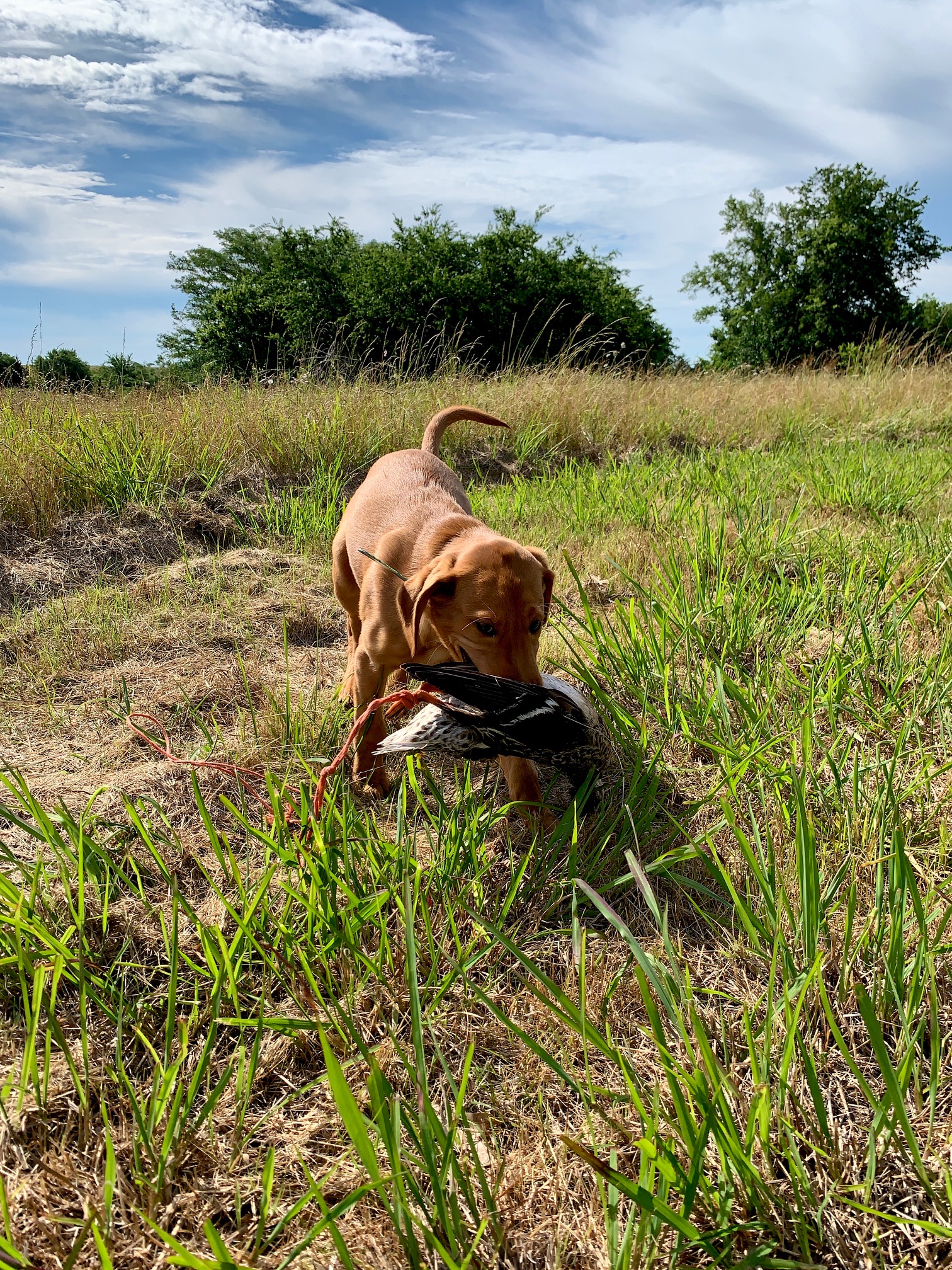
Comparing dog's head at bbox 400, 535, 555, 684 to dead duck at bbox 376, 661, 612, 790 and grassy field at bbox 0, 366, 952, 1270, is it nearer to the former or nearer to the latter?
dead duck at bbox 376, 661, 612, 790

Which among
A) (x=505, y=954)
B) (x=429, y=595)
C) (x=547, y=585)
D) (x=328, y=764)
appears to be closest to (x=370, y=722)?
(x=328, y=764)

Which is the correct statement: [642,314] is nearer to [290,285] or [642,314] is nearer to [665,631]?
[290,285]

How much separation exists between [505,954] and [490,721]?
1.78 ft

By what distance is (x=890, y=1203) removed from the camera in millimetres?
1197

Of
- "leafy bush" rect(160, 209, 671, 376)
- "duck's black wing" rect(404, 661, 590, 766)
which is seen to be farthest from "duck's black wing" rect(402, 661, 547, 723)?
"leafy bush" rect(160, 209, 671, 376)

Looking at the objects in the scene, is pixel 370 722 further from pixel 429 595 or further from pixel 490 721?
pixel 490 721

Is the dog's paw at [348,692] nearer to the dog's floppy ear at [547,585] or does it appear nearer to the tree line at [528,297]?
the dog's floppy ear at [547,585]

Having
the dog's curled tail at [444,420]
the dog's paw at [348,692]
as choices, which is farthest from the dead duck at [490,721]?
the dog's curled tail at [444,420]

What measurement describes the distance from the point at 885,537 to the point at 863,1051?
324cm

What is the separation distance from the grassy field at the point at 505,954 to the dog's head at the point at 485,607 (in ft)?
1.10

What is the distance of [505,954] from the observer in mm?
1759

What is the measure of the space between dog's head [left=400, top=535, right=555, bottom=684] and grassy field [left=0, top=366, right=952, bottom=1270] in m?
0.34

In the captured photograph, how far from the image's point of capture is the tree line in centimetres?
1705

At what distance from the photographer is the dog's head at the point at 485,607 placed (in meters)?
2.29
